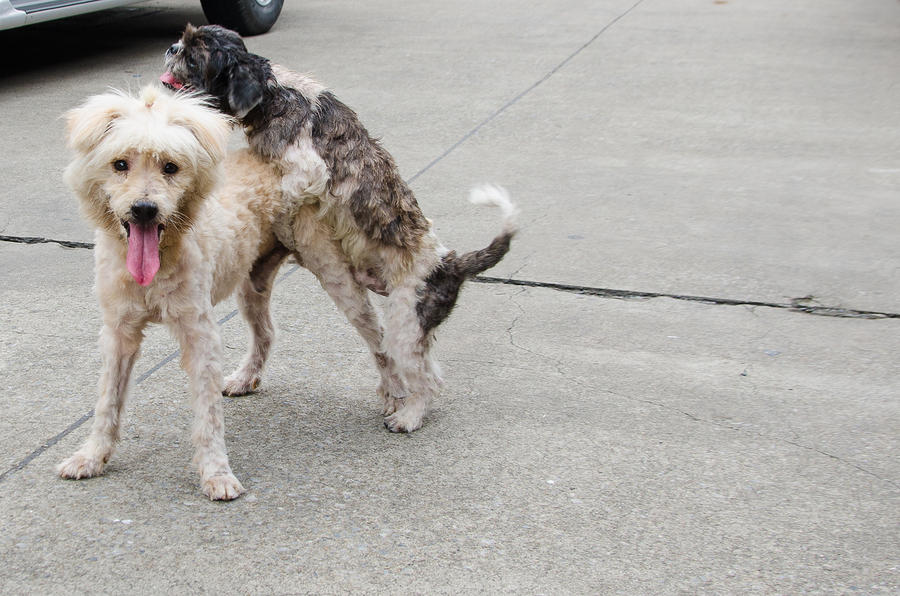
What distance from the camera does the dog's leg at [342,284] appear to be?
3.79 metres

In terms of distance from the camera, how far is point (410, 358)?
3.84m

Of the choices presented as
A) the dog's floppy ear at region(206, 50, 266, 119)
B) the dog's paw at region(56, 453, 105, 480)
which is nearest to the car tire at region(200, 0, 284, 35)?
the dog's floppy ear at region(206, 50, 266, 119)

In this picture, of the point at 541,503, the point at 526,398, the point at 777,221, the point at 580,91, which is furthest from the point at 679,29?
the point at 541,503

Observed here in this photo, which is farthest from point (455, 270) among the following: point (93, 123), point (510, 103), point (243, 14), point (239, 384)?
point (243, 14)

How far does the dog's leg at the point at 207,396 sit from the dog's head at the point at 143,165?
0.31 meters

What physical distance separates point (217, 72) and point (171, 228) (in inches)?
33.4

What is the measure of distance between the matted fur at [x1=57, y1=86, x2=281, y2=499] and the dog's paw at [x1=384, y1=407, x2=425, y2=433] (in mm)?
775

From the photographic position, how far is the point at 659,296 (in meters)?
5.20

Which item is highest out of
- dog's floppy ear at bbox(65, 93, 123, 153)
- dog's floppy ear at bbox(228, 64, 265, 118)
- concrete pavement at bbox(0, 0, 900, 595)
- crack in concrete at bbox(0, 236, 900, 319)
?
dog's floppy ear at bbox(65, 93, 123, 153)

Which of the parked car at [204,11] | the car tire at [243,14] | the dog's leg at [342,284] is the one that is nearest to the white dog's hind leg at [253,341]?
the dog's leg at [342,284]

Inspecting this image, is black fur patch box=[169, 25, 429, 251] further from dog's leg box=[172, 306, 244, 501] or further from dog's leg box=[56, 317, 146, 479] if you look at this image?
dog's leg box=[56, 317, 146, 479]

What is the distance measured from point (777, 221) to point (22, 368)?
4.63 meters

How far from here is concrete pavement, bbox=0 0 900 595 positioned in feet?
10.1

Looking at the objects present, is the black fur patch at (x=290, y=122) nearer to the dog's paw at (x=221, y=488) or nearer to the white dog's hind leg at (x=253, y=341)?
the white dog's hind leg at (x=253, y=341)
